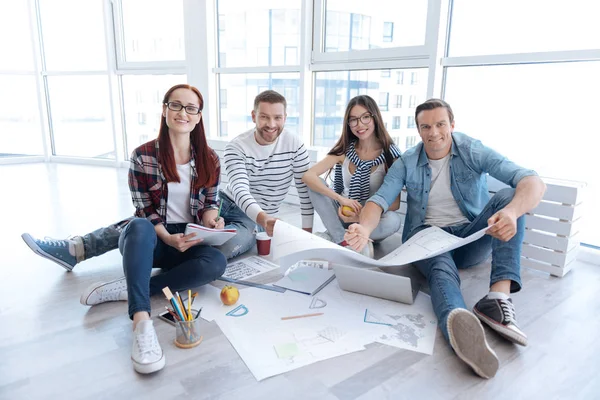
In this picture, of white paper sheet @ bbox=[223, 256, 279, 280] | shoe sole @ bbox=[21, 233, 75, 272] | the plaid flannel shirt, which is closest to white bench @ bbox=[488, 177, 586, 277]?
white paper sheet @ bbox=[223, 256, 279, 280]

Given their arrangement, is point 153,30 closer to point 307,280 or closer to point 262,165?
point 262,165

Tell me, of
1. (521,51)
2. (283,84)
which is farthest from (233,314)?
(283,84)

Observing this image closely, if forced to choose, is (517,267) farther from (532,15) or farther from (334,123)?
(334,123)

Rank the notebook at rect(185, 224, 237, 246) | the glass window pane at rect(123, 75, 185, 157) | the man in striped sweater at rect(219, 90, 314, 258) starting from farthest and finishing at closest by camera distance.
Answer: the glass window pane at rect(123, 75, 185, 157), the man in striped sweater at rect(219, 90, 314, 258), the notebook at rect(185, 224, 237, 246)

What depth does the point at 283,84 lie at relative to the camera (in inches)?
151

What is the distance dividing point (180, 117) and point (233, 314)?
2.67 feet

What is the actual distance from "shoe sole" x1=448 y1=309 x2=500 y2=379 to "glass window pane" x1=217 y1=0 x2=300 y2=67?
2.88 meters

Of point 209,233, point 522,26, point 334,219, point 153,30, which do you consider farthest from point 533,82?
point 153,30

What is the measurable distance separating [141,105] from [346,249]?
4313mm

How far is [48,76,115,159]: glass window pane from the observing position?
17.2ft

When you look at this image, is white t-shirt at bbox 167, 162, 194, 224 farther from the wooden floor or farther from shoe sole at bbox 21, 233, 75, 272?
shoe sole at bbox 21, 233, 75, 272

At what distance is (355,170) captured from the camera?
2.26 metres

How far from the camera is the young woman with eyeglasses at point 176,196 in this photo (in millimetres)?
1723

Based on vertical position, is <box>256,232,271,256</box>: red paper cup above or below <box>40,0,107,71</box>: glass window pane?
below
